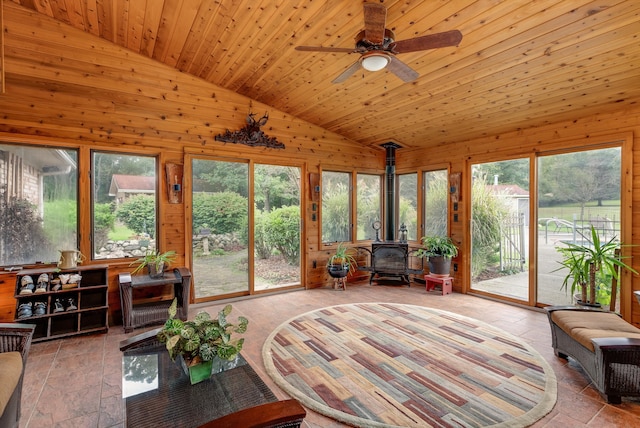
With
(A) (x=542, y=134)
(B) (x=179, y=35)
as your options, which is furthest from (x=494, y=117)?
(B) (x=179, y=35)

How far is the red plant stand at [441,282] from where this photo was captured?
5.26 metres

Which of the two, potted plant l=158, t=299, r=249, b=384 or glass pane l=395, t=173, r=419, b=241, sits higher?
glass pane l=395, t=173, r=419, b=241

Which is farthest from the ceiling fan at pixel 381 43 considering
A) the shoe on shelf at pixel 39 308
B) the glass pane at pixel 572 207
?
the shoe on shelf at pixel 39 308

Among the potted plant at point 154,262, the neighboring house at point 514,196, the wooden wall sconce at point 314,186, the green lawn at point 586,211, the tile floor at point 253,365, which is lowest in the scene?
the tile floor at point 253,365

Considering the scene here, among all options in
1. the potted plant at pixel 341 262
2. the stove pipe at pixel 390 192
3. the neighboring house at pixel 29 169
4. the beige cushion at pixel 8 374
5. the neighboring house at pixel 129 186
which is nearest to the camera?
the beige cushion at pixel 8 374

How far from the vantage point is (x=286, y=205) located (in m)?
5.57

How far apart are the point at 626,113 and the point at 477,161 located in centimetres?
183

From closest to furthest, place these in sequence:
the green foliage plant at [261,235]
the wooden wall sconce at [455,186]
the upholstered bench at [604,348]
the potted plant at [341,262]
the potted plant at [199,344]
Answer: the potted plant at [199,344] → the upholstered bench at [604,348] → the green foliage plant at [261,235] → the wooden wall sconce at [455,186] → the potted plant at [341,262]

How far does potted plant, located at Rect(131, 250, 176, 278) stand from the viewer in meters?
4.12

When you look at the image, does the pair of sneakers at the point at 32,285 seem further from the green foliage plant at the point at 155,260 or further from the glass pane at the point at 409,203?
the glass pane at the point at 409,203

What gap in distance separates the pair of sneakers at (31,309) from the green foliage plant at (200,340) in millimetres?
2448

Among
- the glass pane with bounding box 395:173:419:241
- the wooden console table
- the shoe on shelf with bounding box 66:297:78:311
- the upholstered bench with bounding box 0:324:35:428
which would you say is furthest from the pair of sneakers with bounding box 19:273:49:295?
the glass pane with bounding box 395:173:419:241

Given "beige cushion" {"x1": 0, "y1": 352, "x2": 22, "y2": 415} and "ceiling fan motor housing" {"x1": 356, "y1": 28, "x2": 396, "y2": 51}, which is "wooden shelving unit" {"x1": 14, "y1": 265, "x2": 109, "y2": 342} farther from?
"ceiling fan motor housing" {"x1": 356, "y1": 28, "x2": 396, "y2": 51}

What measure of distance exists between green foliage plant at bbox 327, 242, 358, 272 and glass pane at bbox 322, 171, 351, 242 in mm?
229
